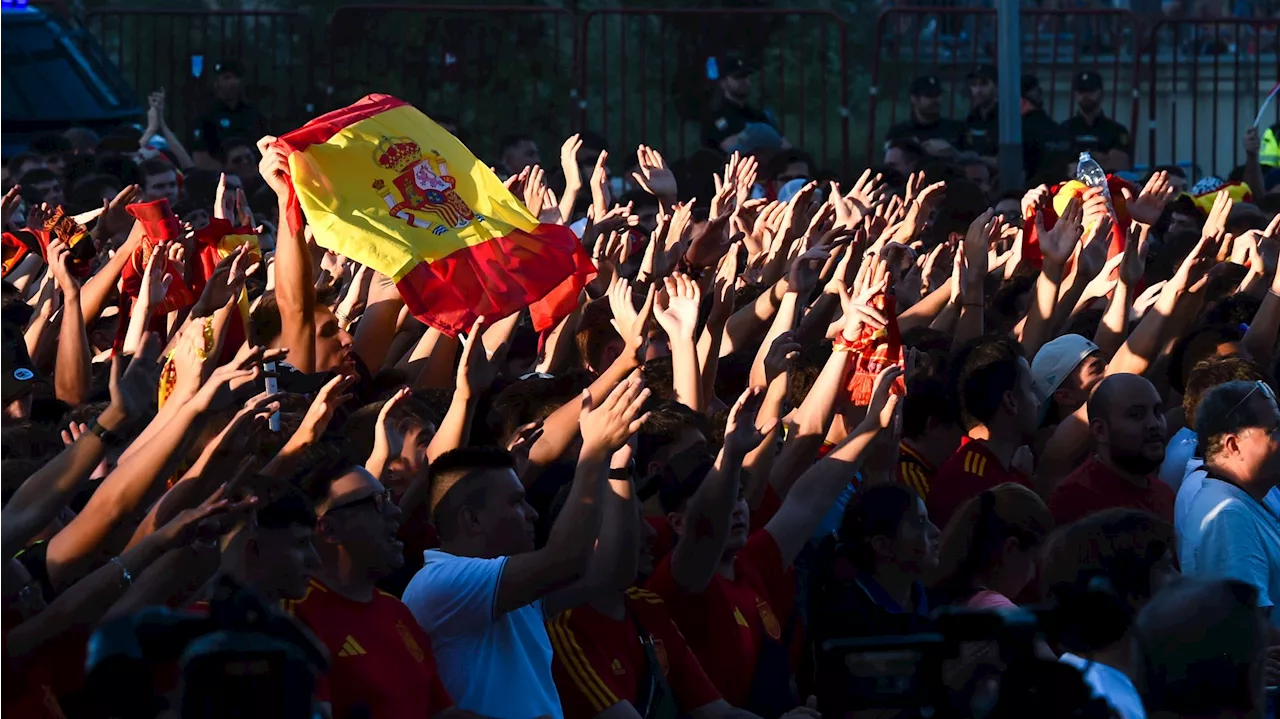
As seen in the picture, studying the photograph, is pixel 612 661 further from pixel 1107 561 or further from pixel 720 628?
pixel 1107 561

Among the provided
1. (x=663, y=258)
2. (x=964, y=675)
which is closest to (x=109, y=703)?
(x=964, y=675)

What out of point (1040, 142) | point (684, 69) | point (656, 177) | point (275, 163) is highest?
point (275, 163)

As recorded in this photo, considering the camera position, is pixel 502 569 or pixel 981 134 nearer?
pixel 502 569

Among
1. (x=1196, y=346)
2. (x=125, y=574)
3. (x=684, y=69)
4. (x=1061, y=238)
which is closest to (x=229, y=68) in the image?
(x=684, y=69)

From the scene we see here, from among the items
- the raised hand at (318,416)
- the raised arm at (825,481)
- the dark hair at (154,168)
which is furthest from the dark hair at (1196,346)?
the dark hair at (154,168)

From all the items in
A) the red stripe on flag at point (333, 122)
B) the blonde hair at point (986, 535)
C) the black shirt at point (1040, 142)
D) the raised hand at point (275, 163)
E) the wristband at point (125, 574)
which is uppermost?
the red stripe on flag at point (333, 122)

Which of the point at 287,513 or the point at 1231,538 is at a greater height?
the point at 287,513

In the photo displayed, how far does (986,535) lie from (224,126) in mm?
10700

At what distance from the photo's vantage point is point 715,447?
6.70m

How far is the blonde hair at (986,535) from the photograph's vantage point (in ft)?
19.6

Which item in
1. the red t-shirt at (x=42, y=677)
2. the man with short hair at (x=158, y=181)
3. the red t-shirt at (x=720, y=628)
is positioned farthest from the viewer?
the man with short hair at (x=158, y=181)

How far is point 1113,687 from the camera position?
4.49 meters

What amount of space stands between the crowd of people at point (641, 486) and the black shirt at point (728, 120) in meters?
6.14

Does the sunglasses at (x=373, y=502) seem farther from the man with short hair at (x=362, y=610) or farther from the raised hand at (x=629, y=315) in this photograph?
the raised hand at (x=629, y=315)
